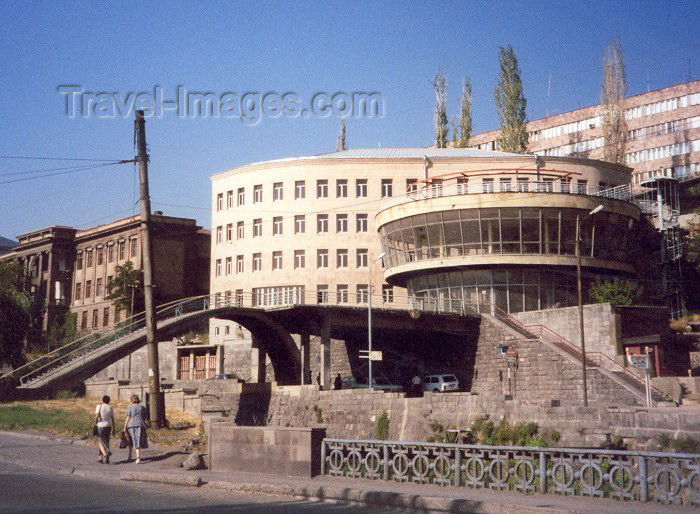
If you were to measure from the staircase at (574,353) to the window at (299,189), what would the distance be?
21.0 metres

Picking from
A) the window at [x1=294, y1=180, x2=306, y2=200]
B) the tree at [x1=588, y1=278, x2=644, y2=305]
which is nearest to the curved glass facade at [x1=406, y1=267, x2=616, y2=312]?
the tree at [x1=588, y1=278, x2=644, y2=305]

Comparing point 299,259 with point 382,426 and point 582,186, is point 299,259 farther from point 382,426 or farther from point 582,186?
point 382,426

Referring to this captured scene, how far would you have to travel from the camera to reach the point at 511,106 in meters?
80.0

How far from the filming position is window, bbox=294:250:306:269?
68.7 meters

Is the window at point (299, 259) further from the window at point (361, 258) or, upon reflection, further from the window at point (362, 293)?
the window at point (362, 293)

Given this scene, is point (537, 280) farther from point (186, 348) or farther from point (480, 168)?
point (186, 348)

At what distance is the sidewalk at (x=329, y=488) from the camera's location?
12336 millimetres

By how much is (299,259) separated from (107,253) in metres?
26.8

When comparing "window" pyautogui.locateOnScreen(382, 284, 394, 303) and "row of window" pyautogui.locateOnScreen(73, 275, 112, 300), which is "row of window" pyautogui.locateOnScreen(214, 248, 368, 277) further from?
"row of window" pyautogui.locateOnScreen(73, 275, 112, 300)

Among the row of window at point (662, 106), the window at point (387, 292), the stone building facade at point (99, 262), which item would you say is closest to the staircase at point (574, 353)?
the window at point (387, 292)

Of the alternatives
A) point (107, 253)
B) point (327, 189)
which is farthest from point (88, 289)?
point (327, 189)

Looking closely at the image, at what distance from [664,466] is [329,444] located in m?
6.39

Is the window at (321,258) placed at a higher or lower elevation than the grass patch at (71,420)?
higher

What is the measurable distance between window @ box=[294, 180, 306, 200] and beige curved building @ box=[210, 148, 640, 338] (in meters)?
0.08
